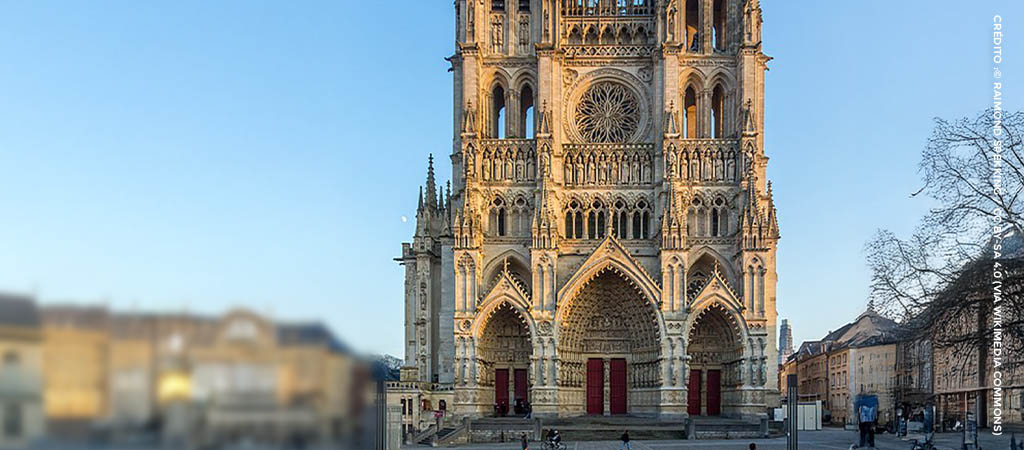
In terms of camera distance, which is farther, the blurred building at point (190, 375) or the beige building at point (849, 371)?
the beige building at point (849, 371)

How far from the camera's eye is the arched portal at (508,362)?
5825 cm

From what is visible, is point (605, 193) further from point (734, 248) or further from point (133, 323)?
point (133, 323)

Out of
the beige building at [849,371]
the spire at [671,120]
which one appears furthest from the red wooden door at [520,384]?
the beige building at [849,371]

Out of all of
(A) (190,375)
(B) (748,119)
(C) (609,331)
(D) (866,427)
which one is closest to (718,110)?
(B) (748,119)

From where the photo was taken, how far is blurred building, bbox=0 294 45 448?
3.68 metres

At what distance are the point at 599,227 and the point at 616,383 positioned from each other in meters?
10.6

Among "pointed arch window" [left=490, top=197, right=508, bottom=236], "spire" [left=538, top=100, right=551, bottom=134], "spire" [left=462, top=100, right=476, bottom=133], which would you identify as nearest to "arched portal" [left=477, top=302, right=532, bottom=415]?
"pointed arch window" [left=490, top=197, right=508, bottom=236]

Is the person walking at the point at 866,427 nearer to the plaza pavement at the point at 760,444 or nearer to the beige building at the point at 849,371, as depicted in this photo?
the plaza pavement at the point at 760,444

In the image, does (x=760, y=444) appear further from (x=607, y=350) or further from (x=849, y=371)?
(x=849, y=371)

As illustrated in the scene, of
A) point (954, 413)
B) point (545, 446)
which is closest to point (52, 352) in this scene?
point (545, 446)

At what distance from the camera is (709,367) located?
58.6m

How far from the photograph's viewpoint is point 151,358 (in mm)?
4230

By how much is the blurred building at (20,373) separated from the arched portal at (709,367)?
55.9m

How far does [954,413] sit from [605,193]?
30.0 metres
